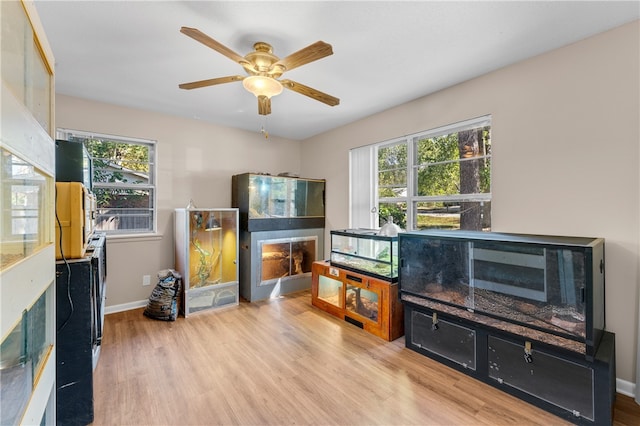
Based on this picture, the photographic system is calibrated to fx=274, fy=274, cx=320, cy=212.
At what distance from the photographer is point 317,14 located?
5.98ft

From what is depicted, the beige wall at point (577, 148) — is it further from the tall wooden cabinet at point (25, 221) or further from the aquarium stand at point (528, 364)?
the tall wooden cabinet at point (25, 221)

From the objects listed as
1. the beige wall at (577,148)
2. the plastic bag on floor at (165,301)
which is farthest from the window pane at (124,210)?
the beige wall at (577,148)

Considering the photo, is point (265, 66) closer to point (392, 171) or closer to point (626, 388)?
point (392, 171)

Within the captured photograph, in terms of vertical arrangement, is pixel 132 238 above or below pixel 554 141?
below

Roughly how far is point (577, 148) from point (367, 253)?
80.4 inches

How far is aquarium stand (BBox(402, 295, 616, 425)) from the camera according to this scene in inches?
65.4

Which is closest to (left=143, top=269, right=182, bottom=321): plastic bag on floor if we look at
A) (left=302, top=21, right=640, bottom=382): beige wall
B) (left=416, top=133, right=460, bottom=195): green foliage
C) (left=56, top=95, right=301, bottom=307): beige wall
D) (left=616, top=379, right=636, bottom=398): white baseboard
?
(left=56, top=95, right=301, bottom=307): beige wall

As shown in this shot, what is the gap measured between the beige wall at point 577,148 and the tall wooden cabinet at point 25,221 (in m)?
3.12

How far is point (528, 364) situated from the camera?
74.5 inches

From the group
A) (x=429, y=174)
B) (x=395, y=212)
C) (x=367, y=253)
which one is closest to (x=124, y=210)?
(x=367, y=253)

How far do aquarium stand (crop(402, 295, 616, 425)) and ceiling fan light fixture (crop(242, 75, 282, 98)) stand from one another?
223 cm

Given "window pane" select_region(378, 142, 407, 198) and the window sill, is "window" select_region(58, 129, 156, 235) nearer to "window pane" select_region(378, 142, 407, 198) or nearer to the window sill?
the window sill

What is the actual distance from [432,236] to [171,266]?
Result: 3.42 meters

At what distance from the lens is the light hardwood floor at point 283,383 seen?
176cm
